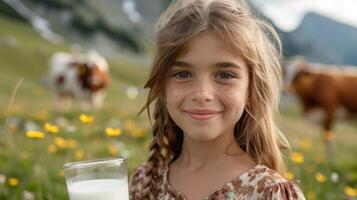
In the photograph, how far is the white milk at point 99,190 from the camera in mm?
1769

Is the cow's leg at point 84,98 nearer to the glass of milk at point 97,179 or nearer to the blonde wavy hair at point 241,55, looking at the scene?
the blonde wavy hair at point 241,55

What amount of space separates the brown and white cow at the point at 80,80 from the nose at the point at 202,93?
44.1 ft

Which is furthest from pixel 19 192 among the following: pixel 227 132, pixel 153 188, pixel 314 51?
pixel 314 51

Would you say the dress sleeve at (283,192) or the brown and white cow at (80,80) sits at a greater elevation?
the brown and white cow at (80,80)

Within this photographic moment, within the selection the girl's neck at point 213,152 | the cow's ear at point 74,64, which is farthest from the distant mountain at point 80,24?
the girl's neck at point 213,152

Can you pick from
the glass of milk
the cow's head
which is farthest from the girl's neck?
the cow's head

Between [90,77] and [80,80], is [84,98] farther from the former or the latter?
[90,77]

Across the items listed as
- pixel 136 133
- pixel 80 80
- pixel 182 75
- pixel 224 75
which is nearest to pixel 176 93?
pixel 182 75

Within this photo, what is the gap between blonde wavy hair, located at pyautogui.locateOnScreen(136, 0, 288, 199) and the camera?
2107mm

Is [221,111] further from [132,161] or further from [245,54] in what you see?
[132,161]

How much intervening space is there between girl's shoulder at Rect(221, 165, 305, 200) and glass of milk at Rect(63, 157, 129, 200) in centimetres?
49

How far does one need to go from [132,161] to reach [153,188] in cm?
356

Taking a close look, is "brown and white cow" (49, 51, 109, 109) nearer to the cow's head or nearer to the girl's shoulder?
the cow's head

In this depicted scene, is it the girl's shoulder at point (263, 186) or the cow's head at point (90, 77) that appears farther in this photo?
the cow's head at point (90, 77)
